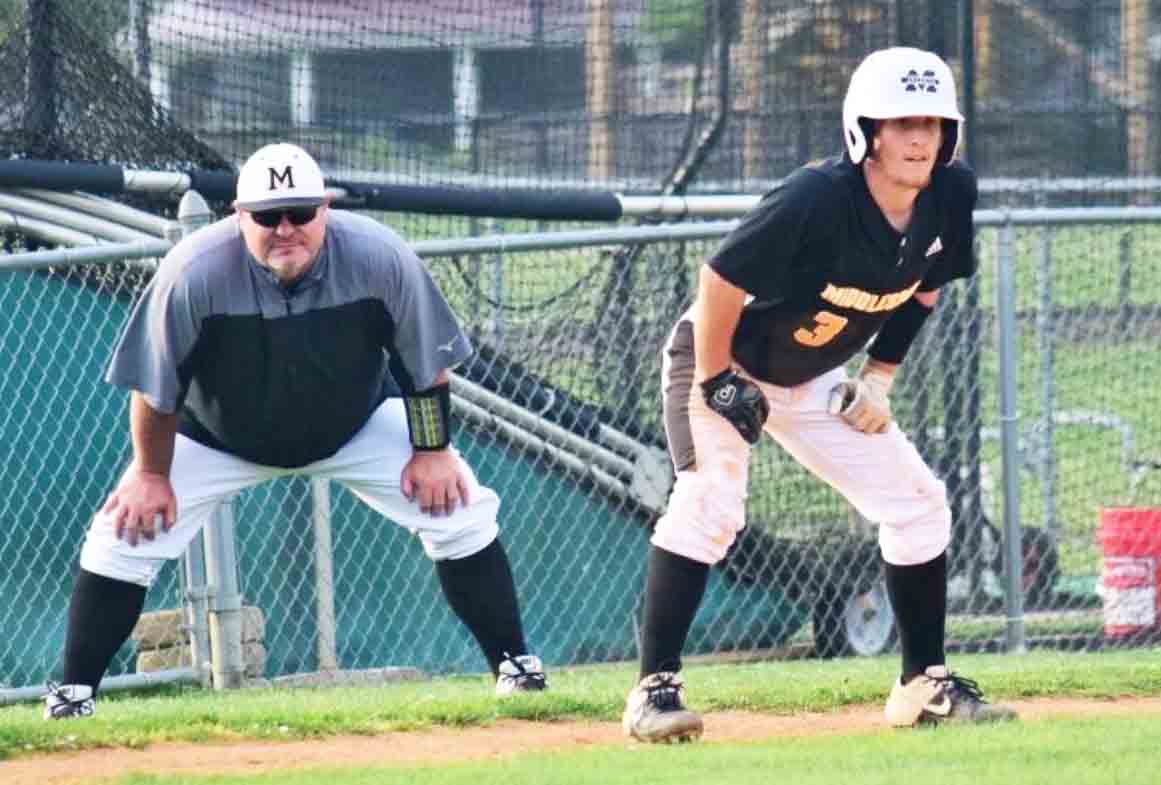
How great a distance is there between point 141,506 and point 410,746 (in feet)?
3.96

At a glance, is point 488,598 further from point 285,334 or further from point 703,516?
point 703,516

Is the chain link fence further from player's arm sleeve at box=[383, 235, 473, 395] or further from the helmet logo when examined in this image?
the helmet logo

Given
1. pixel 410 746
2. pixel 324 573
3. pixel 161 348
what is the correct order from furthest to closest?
pixel 324 573
pixel 161 348
pixel 410 746

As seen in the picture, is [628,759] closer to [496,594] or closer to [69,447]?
[496,594]

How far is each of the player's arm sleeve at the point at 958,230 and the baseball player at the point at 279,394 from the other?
1.45 m

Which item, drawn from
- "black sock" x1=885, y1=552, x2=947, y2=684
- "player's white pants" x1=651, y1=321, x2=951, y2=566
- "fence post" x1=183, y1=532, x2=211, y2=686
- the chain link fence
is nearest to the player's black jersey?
"player's white pants" x1=651, y1=321, x2=951, y2=566

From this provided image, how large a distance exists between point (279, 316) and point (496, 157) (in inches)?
193

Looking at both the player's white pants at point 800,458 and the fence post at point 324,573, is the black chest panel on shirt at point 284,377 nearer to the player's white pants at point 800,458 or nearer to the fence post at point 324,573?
the player's white pants at point 800,458

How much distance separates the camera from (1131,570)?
37.0ft

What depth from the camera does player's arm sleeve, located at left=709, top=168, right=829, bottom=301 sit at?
6348 mm

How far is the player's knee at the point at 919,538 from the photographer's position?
22.6ft

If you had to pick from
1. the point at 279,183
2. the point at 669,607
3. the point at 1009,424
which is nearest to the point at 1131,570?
the point at 1009,424

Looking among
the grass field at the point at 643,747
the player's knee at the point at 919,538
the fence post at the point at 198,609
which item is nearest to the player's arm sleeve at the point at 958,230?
the player's knee at the point at 919,538

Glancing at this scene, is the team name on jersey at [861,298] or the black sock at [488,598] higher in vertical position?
the team name on jersey at [861,298]
